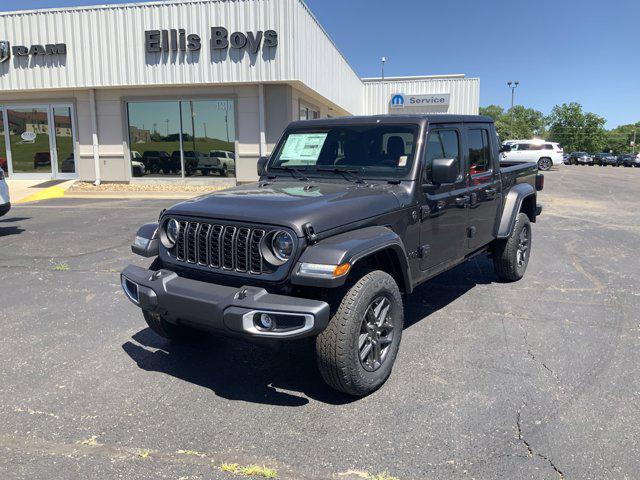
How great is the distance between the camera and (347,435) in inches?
122

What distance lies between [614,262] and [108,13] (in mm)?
15819

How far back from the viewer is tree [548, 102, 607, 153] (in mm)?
83250

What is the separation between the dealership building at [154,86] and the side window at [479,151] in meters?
11.2

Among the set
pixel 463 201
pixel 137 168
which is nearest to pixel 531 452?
pixel 463 201

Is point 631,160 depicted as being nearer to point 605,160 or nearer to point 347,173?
point 605,160

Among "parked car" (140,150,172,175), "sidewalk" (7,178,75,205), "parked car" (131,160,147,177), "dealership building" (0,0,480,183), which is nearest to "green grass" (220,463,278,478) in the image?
"sidewalk" (7,178,75,205)

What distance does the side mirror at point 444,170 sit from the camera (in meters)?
4.14

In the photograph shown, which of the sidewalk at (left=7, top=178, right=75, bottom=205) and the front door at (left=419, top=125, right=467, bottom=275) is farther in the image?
the sidewalk at (left=7, top=178, right=75, bottom=205)

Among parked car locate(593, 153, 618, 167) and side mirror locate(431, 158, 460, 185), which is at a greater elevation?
side mirror locate(431, 158, 460, 185)

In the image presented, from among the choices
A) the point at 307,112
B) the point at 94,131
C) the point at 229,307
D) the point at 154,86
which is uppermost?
the point at 154,86

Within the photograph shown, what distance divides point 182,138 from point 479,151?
45.5 feet

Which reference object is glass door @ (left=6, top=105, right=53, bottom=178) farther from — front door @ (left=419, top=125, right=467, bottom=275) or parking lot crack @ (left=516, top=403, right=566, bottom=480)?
parking lot crack @ (left=516, top=403, right=566, bottom=480)

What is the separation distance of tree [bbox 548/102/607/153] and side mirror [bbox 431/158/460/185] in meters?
90.0

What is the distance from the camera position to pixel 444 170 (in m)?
4.14
